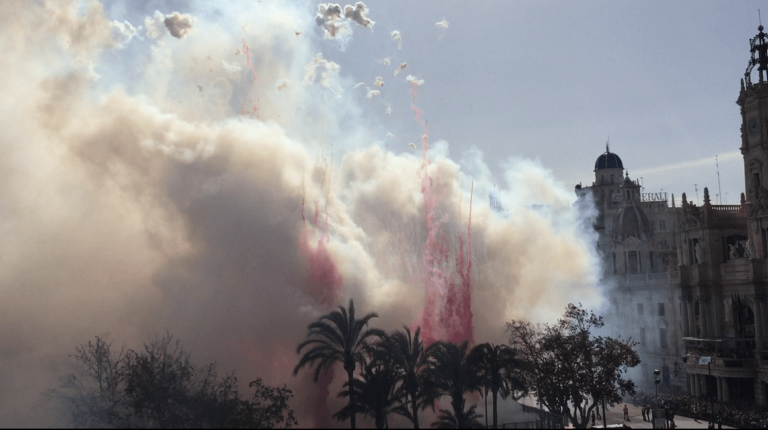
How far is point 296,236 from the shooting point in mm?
73312

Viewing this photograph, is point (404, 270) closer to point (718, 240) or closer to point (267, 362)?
point (267, 362)

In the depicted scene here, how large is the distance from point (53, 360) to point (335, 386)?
25641mm

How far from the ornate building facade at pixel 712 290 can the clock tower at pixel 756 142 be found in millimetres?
91

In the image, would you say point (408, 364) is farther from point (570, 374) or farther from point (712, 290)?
point (712, 290)

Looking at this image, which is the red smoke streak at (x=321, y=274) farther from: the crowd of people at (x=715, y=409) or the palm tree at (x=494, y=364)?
the crowd of people at (x=715, y=409)

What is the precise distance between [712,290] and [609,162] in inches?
2230

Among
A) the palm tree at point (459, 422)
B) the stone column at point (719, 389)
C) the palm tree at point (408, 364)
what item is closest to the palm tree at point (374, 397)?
the palm tree at point (408, 364)

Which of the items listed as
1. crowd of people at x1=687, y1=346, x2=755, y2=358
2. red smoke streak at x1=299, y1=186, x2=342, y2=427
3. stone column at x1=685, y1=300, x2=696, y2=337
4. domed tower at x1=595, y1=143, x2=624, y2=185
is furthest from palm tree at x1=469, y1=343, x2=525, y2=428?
domed tower at x1=595, y1=143, x2=624, y2=185

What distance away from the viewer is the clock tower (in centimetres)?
7200

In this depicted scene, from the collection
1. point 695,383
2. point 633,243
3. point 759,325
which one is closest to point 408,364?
point 759,325

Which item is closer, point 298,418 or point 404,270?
point 298,418

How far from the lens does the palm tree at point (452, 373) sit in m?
49.6

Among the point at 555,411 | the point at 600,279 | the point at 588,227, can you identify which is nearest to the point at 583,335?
the point at 555,411

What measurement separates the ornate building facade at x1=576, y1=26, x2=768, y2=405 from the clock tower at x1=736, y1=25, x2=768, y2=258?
9 centimetres
